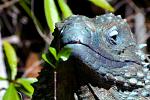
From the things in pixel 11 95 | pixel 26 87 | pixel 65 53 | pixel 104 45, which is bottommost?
pixel 65 53

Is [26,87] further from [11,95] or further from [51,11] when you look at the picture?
[51,11]

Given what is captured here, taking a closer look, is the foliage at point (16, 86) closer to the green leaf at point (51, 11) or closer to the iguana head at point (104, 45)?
the green leaf at point (51, 11)

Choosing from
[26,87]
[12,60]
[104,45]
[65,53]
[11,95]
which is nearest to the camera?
[65,53]

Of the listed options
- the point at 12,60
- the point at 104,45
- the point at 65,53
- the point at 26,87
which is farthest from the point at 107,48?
the point at 12,60

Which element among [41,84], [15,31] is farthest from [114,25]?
→ [15,31]

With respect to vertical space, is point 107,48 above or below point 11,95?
below

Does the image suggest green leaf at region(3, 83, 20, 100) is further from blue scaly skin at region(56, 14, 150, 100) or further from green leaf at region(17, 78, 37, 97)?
blue scaly skin at region(56, 14, 150, 100)

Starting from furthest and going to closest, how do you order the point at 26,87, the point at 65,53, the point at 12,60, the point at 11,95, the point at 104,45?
the point at 12,60 → the point at 26,87 → the point at 11,95 → the point at 104,45 → the point at 65,53

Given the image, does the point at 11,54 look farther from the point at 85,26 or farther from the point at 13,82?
the point at 85,26

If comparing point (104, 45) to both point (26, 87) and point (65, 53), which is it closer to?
point (65, 53)

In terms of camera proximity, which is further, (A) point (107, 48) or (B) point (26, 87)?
(B) point (26, 87)

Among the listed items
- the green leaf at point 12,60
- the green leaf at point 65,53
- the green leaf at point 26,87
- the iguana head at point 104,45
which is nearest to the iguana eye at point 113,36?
the iguana head at point 104,45
